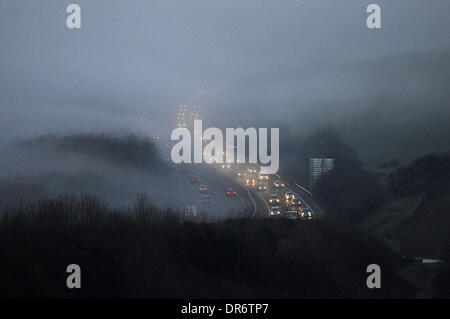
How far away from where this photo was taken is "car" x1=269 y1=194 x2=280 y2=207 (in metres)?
73.3

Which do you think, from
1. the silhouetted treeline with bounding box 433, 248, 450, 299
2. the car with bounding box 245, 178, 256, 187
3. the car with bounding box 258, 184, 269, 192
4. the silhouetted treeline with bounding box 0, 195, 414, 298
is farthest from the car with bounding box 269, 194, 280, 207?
the silhouetted treeline with bounding box 433, 248, 450, 299

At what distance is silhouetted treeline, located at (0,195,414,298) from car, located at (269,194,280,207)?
129 ft

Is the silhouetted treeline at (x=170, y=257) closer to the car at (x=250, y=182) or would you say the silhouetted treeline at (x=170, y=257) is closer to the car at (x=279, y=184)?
the car at (x=279, y=184)

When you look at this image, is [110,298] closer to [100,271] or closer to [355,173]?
[100,271]

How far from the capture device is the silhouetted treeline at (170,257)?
17609 millimetres

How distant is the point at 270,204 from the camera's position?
240 feet

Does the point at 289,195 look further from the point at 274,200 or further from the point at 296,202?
the point at 274,200

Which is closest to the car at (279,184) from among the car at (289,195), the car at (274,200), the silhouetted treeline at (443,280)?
the car at (289,195)

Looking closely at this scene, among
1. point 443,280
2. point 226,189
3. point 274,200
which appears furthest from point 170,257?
point 226,189

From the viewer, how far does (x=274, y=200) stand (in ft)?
245

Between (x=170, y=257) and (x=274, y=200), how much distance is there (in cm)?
5372

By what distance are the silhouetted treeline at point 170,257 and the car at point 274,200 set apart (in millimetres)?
39349
